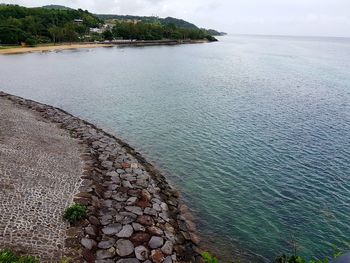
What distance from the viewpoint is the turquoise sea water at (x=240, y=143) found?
19938 mm

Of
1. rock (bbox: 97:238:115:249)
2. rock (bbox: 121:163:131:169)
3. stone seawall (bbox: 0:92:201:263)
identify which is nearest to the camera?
stone seawall (bbox: 0:92:201:263)

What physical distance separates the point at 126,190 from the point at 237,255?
330 inches

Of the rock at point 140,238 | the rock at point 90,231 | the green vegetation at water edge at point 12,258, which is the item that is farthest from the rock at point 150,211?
the green vegetation at water edge at point 12,258

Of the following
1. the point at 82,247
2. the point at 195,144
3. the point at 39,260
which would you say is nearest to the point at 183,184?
the point at 195,144

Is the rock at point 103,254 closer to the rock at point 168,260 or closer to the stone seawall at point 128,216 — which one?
the stone seawall at point 128,216

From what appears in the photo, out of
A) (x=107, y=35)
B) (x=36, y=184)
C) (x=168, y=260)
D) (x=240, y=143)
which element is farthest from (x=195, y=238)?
(x=107, y=35)

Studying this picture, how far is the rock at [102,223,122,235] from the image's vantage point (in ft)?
56.0

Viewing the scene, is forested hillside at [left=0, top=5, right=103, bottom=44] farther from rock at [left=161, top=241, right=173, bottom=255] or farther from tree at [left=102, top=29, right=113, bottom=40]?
rock at [left=161, top=241, right=173, bottom=255]

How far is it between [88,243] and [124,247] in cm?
179

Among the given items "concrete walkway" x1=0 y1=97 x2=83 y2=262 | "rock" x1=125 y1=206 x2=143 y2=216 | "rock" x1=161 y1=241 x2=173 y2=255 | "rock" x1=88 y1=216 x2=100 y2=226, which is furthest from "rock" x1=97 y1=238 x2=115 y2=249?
"rock" x1=125 y1=206 x2=143 y2=216

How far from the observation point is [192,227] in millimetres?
19656

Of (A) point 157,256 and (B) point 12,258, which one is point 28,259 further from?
(A) point 157,256

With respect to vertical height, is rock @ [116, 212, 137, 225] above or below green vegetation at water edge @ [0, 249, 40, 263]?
below

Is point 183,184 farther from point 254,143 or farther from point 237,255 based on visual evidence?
point 254,143
